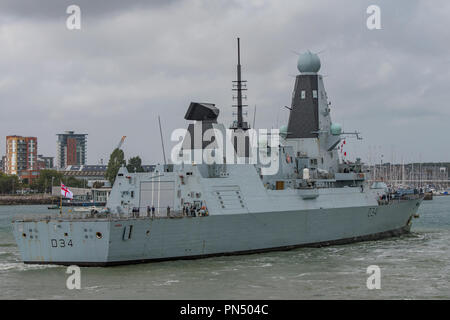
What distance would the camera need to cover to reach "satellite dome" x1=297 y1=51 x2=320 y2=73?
3428 cm

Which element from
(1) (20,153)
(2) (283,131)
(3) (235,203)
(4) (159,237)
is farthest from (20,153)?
(4) (159,237)

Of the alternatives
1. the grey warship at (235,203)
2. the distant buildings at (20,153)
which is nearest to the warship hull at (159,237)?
the grey warship at (235,203)

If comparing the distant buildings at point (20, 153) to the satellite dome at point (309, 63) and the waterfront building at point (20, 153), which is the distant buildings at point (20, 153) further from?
the satellite dome at point (309, 63)

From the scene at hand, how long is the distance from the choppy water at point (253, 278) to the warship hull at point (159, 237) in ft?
1.42

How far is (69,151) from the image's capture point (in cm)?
17075

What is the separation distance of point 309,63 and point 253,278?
17.3 meters

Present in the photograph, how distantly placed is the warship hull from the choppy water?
1.42ft

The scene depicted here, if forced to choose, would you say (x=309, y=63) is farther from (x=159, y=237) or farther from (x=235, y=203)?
(x=159, y=237)

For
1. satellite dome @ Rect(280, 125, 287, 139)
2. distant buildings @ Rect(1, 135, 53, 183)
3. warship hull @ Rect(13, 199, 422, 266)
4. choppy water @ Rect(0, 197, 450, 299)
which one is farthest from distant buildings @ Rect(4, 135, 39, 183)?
warship hull @ Rect(13, 199, 422, 266)

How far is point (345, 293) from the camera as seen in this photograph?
1833 cm

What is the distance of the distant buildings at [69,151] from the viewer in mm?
169438
